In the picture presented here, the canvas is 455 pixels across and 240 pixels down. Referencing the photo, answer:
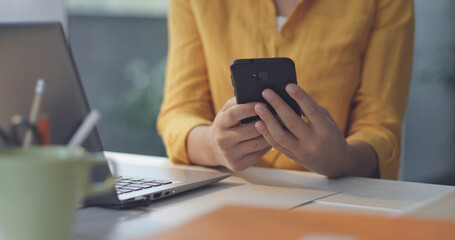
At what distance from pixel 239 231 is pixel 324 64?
0.77 m

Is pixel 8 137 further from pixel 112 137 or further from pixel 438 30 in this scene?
pixel 112 137

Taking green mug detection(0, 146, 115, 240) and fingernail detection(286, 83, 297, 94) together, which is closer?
green mug detection(0, 146, 115, 240)

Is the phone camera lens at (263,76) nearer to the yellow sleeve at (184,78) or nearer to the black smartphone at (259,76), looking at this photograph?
the black smartphone at (259,76)

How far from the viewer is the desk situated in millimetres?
563

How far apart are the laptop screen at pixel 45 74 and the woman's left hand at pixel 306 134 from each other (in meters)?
0.33

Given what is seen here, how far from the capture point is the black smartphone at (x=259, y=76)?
783 mm

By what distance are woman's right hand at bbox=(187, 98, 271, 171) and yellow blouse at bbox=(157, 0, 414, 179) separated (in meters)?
0.19

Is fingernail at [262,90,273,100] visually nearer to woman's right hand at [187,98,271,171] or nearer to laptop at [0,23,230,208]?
woman's right hand at [187,98,271,171]

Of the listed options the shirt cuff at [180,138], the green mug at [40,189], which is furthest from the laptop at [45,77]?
the shirt cuff at [180,138]

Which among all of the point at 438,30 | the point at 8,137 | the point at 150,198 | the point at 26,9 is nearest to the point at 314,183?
the point at 150,198

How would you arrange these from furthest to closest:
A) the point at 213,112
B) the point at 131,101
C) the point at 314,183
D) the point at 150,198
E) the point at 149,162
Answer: the point at 131,101 < the point at 213,112 < the point at 149,162 < the point at 314,183 < the point at 150,198

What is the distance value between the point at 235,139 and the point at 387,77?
0.45 m

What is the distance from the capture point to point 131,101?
2865mm

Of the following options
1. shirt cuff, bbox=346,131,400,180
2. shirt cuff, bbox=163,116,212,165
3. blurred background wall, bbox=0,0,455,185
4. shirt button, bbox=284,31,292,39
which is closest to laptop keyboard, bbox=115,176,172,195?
shirt cuff, bbox=163,116,212,165
